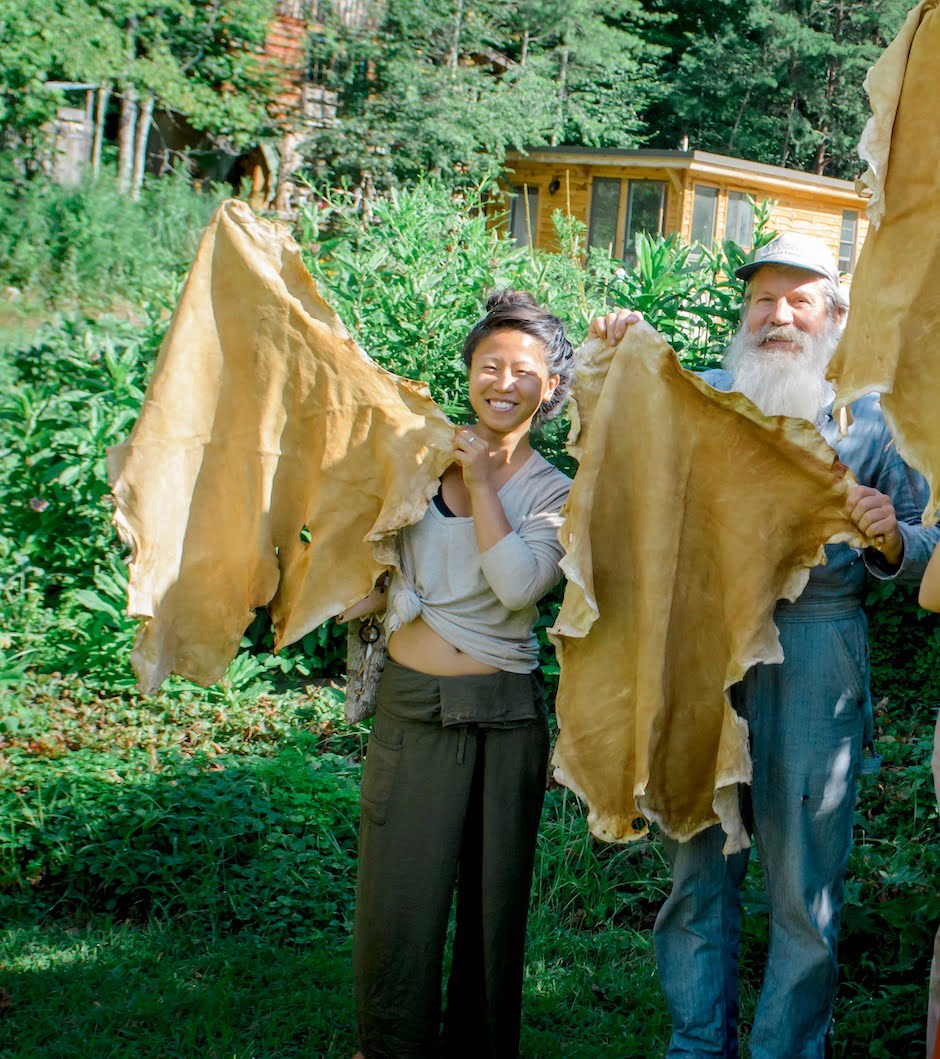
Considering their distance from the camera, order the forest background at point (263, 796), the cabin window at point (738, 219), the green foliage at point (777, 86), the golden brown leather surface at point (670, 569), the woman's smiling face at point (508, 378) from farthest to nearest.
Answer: the green foliage at point (777, 86)
the cabin window at point (738, 219)
the forest background at point (263, 796)
the woman's smiling face at point (508, 378)
the golden brown leather surface at point (670, 569)

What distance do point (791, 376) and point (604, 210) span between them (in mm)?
21291

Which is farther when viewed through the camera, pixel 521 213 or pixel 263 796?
pixel 521 213

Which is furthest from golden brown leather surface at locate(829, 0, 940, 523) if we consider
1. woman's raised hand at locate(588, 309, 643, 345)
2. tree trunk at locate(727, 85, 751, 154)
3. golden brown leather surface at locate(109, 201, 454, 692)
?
tree trunk at locate(727, 85, 751, 154)

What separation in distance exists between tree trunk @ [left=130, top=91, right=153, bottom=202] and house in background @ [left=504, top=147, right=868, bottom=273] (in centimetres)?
689

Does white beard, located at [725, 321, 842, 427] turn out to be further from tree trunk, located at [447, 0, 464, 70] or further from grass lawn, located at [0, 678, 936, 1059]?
tree trunk, located at [447, 0, 464, 70]

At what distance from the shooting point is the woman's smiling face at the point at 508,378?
3.09 meters

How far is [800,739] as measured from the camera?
9.81 feet

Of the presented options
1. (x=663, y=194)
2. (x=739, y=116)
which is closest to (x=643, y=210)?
(x=663, y=194)

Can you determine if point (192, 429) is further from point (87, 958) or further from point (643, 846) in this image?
point (643, 846)

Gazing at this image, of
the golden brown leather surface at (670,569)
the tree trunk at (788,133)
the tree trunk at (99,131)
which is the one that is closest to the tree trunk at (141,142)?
the tree trunk at (99,131)

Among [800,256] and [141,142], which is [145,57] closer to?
[141,142]

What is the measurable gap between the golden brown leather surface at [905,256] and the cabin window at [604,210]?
21379 millimetres

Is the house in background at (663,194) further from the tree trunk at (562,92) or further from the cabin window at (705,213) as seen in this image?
the tree trunk at (562,92)

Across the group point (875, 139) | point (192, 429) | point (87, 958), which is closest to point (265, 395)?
point (192, 429)
